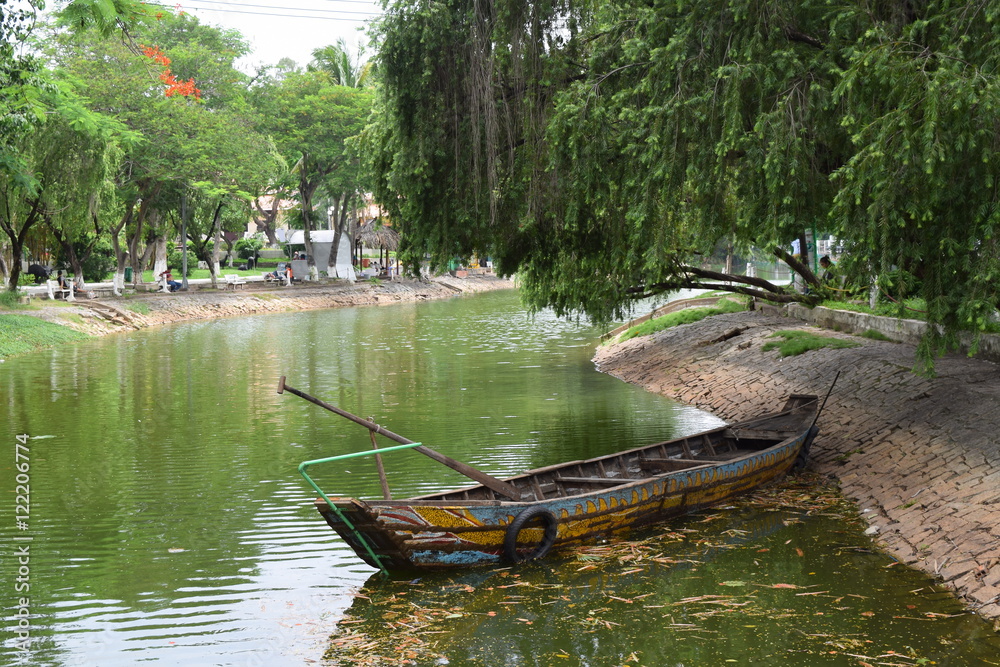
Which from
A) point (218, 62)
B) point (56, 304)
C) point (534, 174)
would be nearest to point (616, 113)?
point (534, 174)

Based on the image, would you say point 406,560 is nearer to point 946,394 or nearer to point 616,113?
point 616,113

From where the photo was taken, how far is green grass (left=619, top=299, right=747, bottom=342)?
27000 mm

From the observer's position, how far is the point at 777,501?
11664 millimetres

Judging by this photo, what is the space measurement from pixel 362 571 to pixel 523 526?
1.67 meters

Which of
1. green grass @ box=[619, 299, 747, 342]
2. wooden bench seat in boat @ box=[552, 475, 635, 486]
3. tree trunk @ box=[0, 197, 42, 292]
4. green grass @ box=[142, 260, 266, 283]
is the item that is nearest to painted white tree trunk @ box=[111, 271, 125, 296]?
tree trunk @ box=[0, 197, 42, 292]

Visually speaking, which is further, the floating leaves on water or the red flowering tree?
the red flowering tree

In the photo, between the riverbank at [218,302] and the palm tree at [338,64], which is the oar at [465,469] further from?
the palm tree at [338,64]

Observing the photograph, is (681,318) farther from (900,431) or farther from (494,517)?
(494,517)

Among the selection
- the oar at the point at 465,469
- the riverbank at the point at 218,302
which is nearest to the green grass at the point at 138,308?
the riverbank at the point at 218,302

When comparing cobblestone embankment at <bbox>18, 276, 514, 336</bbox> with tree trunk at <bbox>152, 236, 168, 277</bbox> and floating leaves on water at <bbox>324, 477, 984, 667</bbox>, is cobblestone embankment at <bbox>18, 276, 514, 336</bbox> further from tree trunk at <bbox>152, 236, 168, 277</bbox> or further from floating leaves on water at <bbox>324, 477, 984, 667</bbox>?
floating leaves on water at <bbox>324, 477, 984, 667</bbox>

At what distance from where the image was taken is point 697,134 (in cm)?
1089

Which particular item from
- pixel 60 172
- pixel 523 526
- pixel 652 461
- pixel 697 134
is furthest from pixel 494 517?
pixel 60 172

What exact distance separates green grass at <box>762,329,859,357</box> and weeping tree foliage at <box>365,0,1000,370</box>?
13.3 ft

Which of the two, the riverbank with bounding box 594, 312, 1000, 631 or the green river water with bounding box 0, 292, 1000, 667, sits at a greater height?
the riverbank with bounding box 594, 312, 1000, 631
